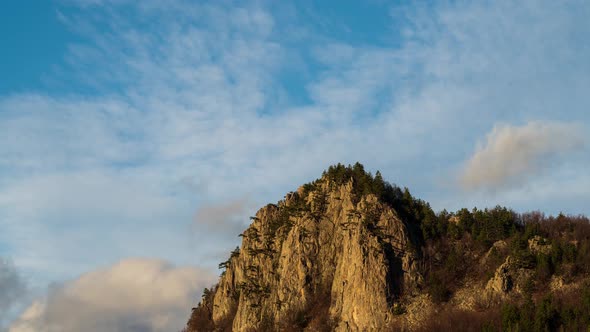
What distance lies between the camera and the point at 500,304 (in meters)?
91.6

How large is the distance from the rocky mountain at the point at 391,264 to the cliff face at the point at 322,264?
19 centimetres

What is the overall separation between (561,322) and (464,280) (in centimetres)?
1750

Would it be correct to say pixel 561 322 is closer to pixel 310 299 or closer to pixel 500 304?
pixel 500 304

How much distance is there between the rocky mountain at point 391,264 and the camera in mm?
93375

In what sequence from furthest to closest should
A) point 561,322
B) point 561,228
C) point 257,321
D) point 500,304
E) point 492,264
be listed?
point 257,321
point 561,228
point 492,264
point 500,304
point 561,322

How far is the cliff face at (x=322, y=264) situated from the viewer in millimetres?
99375

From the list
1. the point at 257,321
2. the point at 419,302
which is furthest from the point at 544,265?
the point at 257,321

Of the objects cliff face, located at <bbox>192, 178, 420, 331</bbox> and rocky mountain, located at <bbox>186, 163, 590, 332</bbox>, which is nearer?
rocky mountain, located at <bbox>186, 163, 590, 332</bbox>

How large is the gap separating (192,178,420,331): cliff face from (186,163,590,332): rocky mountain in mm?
188

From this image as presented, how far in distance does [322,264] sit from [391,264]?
613 inches

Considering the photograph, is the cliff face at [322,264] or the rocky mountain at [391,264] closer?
the rocky mountain at [391,264]

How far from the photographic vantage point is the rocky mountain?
9338 centimetres

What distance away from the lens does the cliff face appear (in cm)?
9938

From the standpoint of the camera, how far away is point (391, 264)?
334ft
